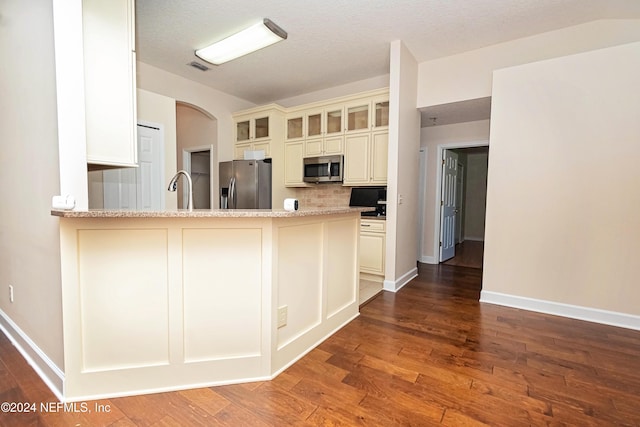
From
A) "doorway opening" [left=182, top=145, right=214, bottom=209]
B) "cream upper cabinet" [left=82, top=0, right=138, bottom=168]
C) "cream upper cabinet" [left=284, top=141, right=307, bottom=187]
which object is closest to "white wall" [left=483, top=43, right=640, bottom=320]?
"cream upper cabinet" [left=284, top=141, right=307, bottom=187]

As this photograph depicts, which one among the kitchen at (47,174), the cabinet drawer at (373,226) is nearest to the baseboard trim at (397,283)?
the cabinet drawer at (373,226)

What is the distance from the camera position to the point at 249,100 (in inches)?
212

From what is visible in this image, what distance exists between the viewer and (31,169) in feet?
5.90

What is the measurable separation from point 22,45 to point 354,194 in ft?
12.2

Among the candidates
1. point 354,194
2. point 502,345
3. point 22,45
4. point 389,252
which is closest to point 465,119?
point 354,194

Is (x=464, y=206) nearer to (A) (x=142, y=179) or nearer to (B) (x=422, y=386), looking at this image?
(B) (x=422, y=386)

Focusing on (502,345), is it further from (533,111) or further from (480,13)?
(480,13)

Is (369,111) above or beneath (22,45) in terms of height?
above

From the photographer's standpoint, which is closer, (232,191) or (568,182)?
(568,182)

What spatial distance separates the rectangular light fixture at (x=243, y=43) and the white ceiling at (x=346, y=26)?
64 millimetres

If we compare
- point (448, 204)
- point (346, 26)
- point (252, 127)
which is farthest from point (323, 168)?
point (448, 204)

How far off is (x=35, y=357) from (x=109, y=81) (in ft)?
5.97

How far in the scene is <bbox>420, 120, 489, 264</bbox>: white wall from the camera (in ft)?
15.6

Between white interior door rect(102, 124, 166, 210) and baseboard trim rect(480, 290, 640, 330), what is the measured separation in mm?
3867
